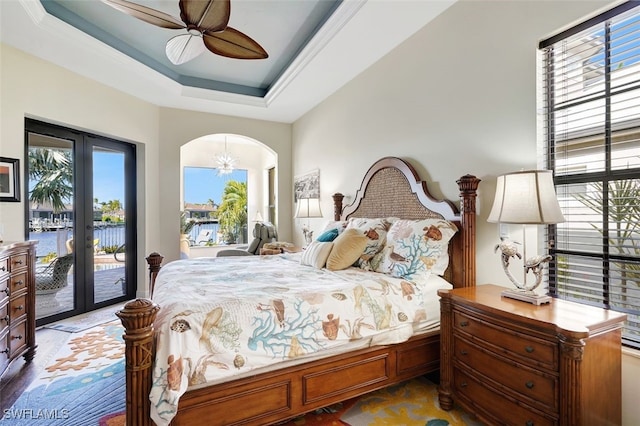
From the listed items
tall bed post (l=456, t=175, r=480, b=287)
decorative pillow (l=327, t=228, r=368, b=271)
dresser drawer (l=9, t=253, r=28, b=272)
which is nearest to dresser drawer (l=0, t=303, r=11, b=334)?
dresser drawer (l=9, t=253, r=28, b=272)

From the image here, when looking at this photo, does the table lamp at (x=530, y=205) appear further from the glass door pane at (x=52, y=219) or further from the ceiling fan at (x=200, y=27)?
the glass door pane at (x=52, y=219)

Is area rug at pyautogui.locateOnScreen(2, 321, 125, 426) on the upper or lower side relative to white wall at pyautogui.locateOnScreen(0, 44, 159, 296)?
lower

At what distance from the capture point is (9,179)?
288cm

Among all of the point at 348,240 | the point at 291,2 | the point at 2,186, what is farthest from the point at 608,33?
the point at 2,186

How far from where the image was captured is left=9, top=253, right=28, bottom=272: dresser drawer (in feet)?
7.72

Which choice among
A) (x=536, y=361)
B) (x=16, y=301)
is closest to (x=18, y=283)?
(x=16, y=301)

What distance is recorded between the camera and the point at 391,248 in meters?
2.43

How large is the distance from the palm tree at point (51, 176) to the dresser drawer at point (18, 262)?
1.22 metres

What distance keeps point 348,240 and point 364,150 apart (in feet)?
4.71

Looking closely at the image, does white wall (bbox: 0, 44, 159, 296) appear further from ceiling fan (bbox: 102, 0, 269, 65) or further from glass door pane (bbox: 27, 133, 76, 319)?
ceiling fan (bbox: 102, 0, 269, 65)

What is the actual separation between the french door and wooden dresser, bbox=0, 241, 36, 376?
104 cm

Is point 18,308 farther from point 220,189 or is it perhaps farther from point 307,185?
point 220,189

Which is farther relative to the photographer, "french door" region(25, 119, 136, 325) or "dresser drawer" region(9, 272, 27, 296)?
"french door" region(25, 119, 136, 325)

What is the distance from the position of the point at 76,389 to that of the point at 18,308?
858mm
